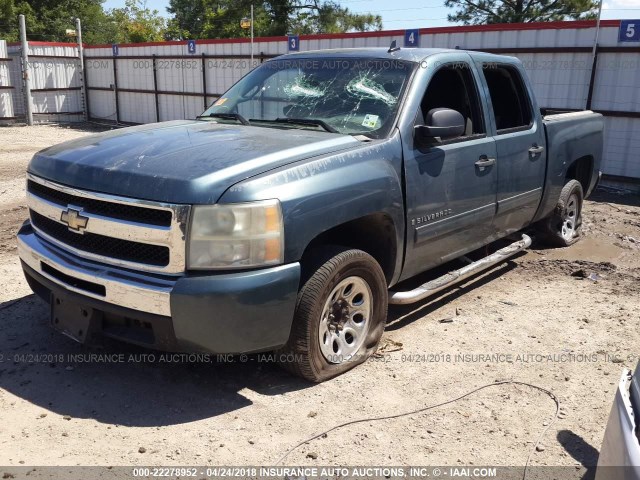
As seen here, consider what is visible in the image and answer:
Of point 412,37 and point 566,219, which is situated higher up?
point 412,37

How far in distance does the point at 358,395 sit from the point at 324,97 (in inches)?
→ 84.8

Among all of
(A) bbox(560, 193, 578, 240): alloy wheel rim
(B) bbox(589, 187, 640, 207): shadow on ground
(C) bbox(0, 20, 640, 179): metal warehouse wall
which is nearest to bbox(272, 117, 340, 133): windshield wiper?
(A) bbox(560, 193, 578, 240): alloy wheel rim

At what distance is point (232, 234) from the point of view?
3215 mm

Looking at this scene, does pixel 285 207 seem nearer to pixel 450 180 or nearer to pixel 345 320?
pixel 345 320

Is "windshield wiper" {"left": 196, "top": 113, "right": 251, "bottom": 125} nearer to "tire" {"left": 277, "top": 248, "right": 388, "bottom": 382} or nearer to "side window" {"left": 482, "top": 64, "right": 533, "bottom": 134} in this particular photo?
"tire" {"left": 277, "top": 248, "right": 388, "bottom": 382}

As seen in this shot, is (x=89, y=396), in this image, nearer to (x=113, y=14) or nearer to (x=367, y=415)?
(x=367, y=415)

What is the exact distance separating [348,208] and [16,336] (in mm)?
2582

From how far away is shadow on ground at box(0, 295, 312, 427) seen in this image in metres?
3.55

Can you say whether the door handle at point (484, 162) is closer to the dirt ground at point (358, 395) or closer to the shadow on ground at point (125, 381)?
the dirt ground at point (358, 395)

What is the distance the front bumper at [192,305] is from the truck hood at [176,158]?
436 mm

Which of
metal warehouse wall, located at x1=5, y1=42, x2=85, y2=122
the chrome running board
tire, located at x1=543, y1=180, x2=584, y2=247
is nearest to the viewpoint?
the chrome running board

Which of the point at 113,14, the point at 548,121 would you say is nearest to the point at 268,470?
Answer: the point at 548,121

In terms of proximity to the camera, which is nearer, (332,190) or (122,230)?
(122,230)

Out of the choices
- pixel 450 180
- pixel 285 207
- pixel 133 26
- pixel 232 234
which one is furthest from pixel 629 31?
pixel 133 26
